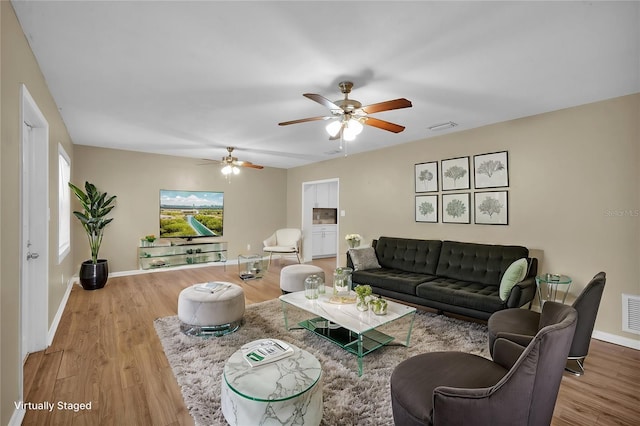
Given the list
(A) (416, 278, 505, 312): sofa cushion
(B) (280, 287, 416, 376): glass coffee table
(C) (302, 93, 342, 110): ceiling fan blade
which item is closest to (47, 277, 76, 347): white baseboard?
(B) (280, 287, 416, 376): glass coffee table

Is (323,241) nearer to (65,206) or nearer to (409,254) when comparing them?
(409,254)

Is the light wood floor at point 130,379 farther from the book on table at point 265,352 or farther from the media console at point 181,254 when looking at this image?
the media console at point 181,254

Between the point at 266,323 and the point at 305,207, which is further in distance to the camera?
the point at 305,207

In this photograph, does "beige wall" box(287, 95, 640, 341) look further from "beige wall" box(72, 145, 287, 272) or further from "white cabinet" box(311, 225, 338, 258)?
"beige wall" box(72, 145, 287, 272)

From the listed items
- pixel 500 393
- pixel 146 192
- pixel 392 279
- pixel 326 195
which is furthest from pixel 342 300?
pixel 326 195

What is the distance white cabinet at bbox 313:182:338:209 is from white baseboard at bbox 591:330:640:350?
6131 millimetres

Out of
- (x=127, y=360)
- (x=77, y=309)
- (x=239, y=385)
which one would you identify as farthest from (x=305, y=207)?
(x=239, y=385)

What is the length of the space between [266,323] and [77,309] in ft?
8.48

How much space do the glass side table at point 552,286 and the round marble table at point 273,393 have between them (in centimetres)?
285

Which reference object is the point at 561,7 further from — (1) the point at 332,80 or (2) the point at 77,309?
(2) the point at 77,309

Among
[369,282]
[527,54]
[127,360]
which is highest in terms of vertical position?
[527,54]

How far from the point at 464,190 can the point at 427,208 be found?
0.62 metres

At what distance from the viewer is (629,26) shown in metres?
1.97

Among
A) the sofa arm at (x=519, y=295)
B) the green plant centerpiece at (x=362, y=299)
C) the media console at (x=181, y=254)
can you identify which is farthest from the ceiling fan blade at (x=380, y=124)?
the media console at (x=181, y=254)
